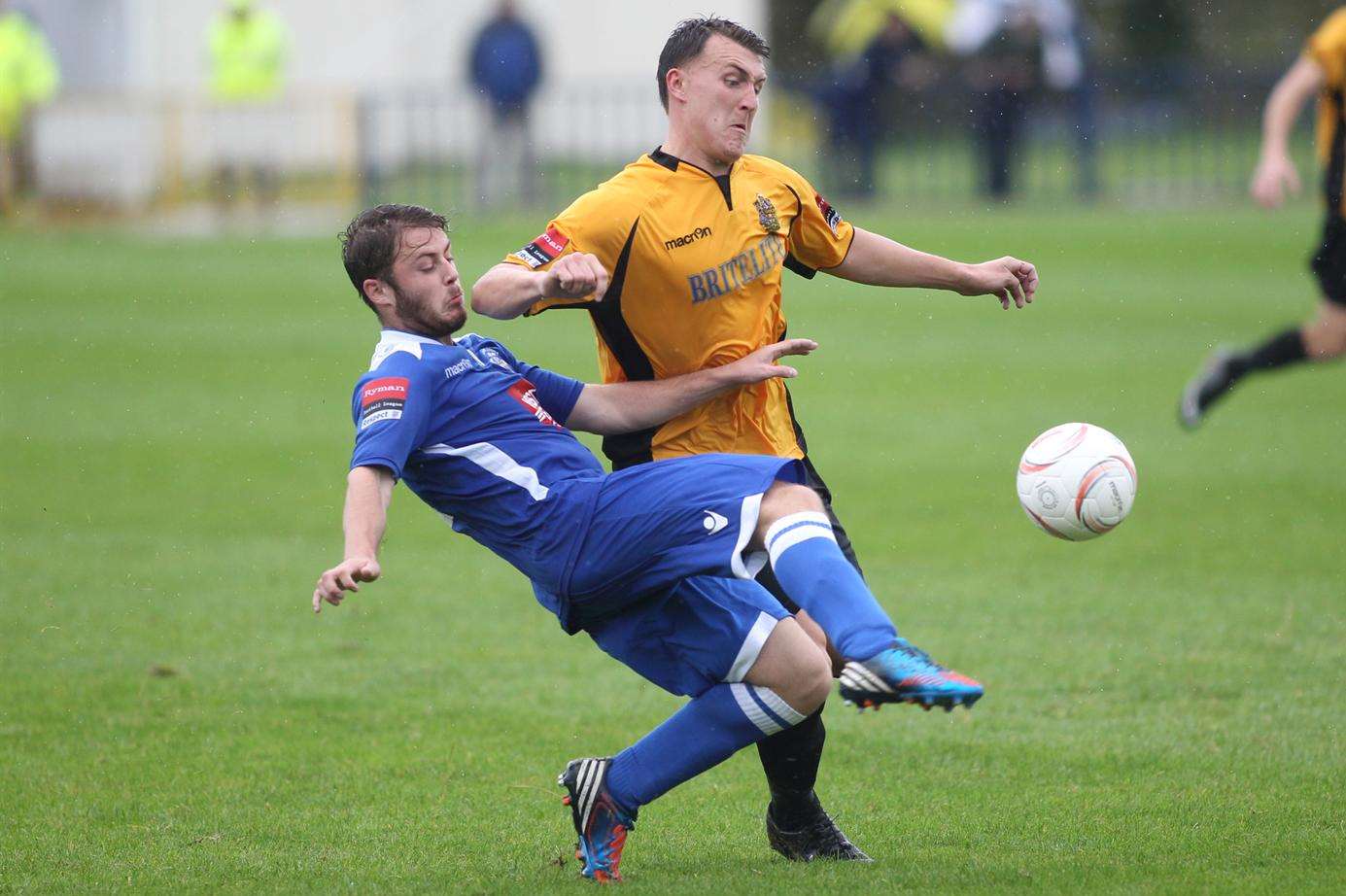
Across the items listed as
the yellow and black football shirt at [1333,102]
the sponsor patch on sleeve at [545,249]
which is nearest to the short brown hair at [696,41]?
the sponsor patch on sleeve at [545,249]

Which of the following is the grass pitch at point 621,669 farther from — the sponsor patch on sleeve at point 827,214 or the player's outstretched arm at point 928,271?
the sponsor patch on sleeve at point 827,214

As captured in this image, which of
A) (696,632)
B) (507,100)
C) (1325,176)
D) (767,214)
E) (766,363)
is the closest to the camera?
(696,632)

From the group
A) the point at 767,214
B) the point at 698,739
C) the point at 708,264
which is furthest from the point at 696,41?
the point at 698,739

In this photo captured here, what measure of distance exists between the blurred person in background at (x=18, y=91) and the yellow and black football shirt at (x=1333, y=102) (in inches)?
753

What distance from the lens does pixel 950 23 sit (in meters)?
26.0

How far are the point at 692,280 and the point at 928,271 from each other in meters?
0.80

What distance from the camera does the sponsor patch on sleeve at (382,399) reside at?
4.33 metres

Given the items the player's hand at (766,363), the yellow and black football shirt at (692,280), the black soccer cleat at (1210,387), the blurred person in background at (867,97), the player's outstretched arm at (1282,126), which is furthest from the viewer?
→ the blurred person in background at (867,97)

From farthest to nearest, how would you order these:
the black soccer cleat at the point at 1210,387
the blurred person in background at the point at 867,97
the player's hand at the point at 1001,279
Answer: the blurred person in background at the point at 867,97 < the black soccer cleat at the point at 1210,387 < the player's hand at the point at 1001,279

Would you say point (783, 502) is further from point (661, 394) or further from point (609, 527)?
point (661, 394)

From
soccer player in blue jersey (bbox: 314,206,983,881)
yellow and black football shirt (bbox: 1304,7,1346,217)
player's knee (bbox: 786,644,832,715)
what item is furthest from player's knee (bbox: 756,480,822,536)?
yellow and black football shirt (bbox: 1304,7,1346,217)

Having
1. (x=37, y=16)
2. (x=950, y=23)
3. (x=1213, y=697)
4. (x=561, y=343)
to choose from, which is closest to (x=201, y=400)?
(x=561, y=343)

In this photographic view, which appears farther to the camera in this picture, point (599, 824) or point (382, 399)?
point (599, 824)

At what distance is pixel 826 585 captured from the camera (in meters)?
4.16
